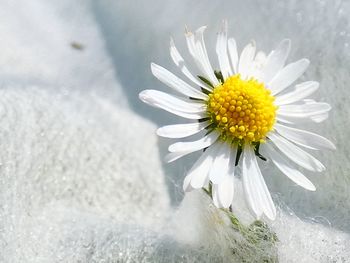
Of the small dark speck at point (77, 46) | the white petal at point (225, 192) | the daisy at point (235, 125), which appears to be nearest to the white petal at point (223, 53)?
the daisy at point (235, 125)

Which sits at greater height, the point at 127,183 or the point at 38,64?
the point at 38,64

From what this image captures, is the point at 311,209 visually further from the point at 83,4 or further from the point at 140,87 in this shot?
the point at 83,4

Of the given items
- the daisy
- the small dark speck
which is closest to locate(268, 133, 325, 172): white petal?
the daisy

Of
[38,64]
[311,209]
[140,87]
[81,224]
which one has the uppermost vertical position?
[38,64]

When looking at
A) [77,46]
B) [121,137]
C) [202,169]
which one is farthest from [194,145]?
[77,46]

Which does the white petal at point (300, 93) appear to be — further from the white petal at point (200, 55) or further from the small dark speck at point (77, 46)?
the small dark speck at point (77, 46)

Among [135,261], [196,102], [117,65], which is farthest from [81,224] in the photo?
[117,65]

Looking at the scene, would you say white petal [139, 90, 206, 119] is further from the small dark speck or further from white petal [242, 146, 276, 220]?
the small dark speck
